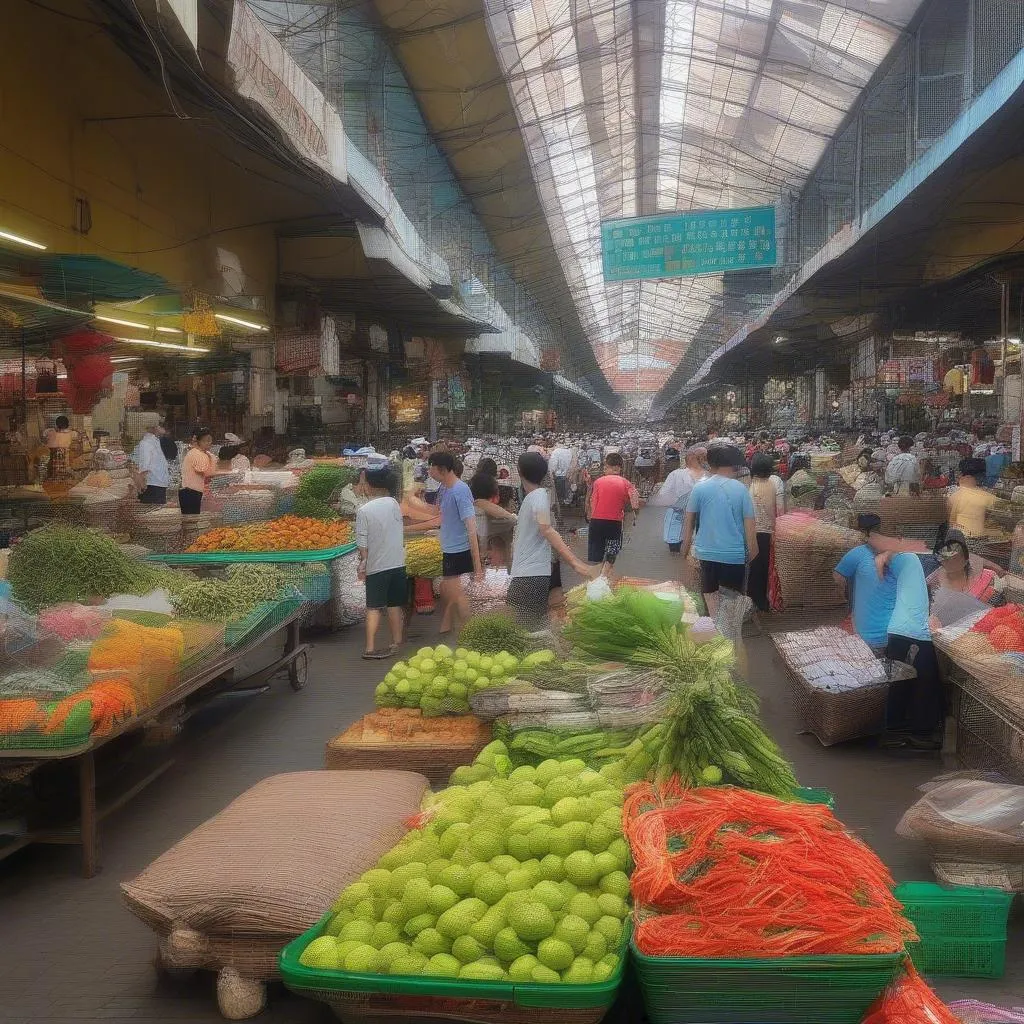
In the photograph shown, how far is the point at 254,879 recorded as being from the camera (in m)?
3.31

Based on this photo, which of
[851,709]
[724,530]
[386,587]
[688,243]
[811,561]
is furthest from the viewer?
[688,243]

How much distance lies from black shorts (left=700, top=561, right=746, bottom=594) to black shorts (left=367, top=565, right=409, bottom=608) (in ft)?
8.50

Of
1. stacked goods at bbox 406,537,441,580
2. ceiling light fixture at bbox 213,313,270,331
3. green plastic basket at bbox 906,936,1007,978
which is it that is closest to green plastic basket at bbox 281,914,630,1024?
green plastic basket at bbox 906,936,1007,978

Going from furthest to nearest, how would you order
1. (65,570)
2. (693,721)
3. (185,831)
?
(65,570), (185,831), (693,721)

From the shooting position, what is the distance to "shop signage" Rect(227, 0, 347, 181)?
22.0 feet

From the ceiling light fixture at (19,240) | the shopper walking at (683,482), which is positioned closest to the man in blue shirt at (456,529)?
the ceiling light fixture at (19,240)

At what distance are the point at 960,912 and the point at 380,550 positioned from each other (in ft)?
19.2

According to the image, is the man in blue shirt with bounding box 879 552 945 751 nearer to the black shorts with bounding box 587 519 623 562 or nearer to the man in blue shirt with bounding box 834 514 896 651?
the man in blue shirt with bounding box 834 514 896 651

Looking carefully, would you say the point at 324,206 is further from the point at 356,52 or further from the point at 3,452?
the point at 3,452

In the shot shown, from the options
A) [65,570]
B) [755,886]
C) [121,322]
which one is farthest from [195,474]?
[755,886]

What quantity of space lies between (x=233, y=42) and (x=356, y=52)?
908 cm

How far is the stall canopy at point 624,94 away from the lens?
1538cm

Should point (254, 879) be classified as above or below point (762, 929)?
below

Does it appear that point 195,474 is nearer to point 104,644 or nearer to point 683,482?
point 104,644
